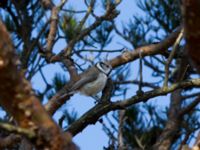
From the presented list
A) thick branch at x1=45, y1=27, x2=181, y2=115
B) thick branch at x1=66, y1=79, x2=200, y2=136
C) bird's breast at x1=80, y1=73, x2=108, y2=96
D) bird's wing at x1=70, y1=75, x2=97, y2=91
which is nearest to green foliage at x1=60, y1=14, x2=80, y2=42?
bird's wing at x1=70, y1=75, x2=97, y2=91

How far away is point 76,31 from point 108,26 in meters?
0.48

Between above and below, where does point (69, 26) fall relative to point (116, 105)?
above

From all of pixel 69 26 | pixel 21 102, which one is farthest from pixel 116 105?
pixel 69 26

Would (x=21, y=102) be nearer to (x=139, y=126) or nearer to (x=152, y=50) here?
(x=152, y=50)

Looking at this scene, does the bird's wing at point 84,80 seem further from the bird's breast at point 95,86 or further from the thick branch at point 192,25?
the thick branch at point 192,25

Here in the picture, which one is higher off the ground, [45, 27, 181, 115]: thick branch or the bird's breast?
the bird's breast

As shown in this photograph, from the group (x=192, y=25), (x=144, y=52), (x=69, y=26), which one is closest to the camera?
(x=192, y=25)

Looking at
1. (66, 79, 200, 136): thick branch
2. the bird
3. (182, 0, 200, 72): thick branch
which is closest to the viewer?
(182, 0, 200, 72): thick branch

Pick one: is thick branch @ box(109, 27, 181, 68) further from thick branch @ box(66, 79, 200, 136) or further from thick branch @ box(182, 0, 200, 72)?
thick branch @ box(182, 0, 200, 72)

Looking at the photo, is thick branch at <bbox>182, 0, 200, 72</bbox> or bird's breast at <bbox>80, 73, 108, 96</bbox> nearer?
thick branch at <bbox>182, 0, 200, 72</bbox>

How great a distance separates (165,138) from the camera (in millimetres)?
2715

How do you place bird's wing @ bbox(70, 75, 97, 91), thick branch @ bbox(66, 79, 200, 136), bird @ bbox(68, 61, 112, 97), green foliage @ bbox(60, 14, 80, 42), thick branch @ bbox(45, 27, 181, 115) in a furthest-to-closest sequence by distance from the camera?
bird @ bbox(68, 61, 112, 97) < green foliage @ bbox(60, 14, 80, 42) < bird's wing @ bbox(70, 75, 97, 91) < thick branch @ bbox(45, 27, 181, 115) < thick branch @ bbox(66, 79, 200, 136)

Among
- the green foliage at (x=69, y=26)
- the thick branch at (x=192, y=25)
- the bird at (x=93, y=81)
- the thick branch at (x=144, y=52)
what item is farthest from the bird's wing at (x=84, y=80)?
the thick branch at (x=192, y=25)

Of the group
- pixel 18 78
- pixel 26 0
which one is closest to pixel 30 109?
pixel 18 78
